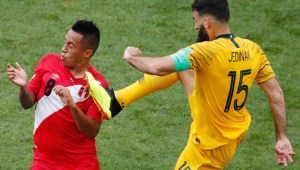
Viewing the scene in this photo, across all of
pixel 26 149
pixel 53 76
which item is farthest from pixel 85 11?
pixel 53 76

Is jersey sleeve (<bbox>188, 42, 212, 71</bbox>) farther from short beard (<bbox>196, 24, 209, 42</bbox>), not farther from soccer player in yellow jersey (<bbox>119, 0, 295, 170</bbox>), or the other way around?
short beard (<bbox>196, 24, 209, 42</bbox>)

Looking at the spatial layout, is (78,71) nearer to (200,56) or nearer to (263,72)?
(200,56)

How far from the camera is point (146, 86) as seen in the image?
7.58 meters

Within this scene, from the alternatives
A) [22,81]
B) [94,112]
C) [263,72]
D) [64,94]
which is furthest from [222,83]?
[22,81]

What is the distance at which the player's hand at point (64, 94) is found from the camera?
20.8ft

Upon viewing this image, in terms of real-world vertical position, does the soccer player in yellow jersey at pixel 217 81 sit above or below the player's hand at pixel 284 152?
above

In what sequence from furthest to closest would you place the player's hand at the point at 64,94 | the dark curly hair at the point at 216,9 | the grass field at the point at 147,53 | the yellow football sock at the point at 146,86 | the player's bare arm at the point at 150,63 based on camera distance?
1. the grass field at the point at 147,53
2. the yellow football sock at the point at 146,86
3. the dark curly hair at the point at 216,9
4. the player's hand at the point at 64,94
5. the player's bare arm at the point at 150,63

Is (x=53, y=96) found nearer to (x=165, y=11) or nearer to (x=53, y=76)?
(x=53, y=76)

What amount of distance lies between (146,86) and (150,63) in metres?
1.39

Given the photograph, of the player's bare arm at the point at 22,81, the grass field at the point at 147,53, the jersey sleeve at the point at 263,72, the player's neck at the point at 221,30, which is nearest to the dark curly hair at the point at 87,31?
the player's bare arm at the point at 22,81

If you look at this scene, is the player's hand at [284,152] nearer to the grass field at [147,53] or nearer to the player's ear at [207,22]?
the player's ear at [207,22]

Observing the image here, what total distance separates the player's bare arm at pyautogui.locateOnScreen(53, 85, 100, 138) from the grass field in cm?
263

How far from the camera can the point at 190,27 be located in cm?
1295

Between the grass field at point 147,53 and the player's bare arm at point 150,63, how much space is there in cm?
317
